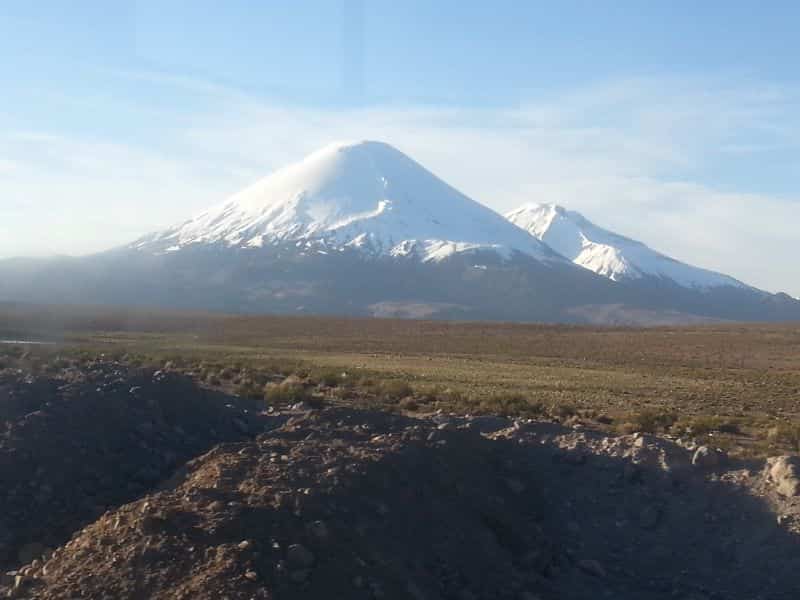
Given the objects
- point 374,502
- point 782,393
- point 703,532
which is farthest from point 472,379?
point 374,502

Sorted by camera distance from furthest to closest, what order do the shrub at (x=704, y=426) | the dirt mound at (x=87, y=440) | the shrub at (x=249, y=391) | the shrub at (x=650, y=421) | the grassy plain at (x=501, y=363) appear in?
the grassy plain at (x=501, y=363) < the shrub at (x=249, y=391) < the shrub at (x=704, y=426) < the shrub at (x=650, y=421) < the dirt mound at (x=87, y=440)

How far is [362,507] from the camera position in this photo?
10.7 m

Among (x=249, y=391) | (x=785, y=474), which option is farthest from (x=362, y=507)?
(x=249, y=391)

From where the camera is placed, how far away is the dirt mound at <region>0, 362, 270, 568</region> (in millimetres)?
11906

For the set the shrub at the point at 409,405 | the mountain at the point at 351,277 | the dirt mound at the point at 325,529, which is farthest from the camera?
the mountain at the point at 351,277

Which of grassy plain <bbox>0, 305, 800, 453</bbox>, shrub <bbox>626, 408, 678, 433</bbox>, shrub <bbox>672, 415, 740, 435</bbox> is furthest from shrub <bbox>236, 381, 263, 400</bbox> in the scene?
shrub <bbox>672, 415, 740, 435</bbox>

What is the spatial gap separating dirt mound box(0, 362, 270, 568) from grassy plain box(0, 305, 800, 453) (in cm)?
632

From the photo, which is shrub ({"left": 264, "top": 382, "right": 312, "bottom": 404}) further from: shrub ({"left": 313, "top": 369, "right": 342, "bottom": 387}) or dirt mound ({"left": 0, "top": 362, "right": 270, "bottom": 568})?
shrub ({"left": 313, "top": 369, "right": 342, "bottom": 387})

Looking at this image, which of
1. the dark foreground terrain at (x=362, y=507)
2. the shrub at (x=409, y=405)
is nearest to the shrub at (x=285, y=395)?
the shrub at (x=409, y=405)

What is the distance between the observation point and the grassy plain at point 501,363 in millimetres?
22531

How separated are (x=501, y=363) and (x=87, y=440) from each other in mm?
29596

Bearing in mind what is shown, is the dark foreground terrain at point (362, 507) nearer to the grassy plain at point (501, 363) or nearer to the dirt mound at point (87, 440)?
the dirt mound at point (87, 440)

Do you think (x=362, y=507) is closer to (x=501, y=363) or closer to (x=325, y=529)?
(x=325, y=529)

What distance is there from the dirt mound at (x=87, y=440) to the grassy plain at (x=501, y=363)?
20.7ft
